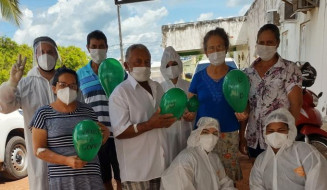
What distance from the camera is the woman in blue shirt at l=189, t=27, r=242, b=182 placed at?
2.79 m

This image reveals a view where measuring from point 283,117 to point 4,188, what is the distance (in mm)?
4881

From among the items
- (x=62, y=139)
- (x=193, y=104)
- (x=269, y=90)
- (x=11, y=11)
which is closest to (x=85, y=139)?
(x=62, y=139)

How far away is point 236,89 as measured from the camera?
256 centimetres

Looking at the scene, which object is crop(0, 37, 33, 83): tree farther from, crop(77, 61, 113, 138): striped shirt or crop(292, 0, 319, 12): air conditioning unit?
crop(77, 61, 113, 138): striped shirt

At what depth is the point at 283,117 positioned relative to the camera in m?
2.50

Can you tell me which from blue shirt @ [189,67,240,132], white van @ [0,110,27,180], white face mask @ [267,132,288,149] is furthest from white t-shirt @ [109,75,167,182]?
white van @ [0,110,27,180]

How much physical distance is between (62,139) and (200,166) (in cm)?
115

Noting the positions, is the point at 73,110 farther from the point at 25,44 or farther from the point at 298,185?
the point at 25,44

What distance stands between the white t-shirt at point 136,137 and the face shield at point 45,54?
27.2 inches

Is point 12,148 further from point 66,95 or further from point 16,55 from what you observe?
point 16,55

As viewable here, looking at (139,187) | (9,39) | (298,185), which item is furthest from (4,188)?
(9,39)

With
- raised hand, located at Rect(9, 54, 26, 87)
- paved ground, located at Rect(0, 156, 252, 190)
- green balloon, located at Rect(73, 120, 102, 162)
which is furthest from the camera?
paved ground, located at Rect(0, 156, 252, 190)

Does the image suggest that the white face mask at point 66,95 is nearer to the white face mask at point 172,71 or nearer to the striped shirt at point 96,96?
the striped shirt at point 96,96

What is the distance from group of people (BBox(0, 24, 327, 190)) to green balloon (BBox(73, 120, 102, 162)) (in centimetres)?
6
